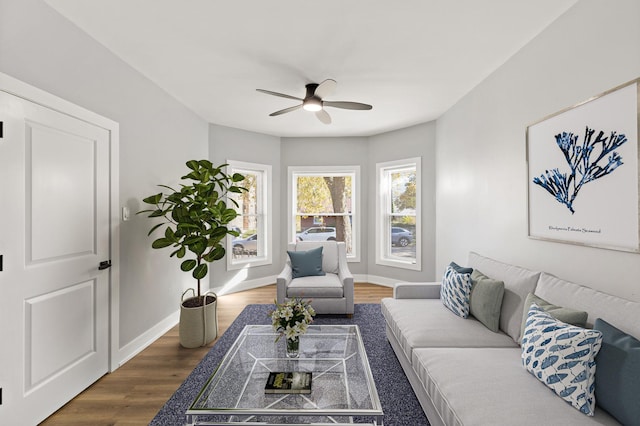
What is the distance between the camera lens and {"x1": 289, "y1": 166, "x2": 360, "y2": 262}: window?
211 inches

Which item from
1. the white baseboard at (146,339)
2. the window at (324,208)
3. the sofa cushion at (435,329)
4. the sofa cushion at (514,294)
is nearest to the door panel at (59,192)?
the white baseboard at (146,339)

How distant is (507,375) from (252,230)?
4.23 m

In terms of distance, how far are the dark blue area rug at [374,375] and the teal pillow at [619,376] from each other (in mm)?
970

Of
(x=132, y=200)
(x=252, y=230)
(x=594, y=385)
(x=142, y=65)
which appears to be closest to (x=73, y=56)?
(x=142, y=65)

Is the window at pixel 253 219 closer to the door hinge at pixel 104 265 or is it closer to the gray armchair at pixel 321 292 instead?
the gray armchair at pixel 321 292

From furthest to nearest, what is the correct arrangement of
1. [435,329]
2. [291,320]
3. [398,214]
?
1. [398,214]
2. [435,329]
3. [291,320]

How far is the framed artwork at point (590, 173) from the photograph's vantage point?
1587mm

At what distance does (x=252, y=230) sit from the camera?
16.7 feet

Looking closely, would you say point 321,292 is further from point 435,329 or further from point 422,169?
point 422,169

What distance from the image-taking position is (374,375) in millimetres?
2324

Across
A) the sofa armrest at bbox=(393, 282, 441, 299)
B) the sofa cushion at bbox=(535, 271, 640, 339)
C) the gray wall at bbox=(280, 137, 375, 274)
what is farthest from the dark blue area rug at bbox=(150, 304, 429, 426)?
the gray wall at bbox=(280, 137, 375, 274)

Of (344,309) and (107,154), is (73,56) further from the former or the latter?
(344,309)

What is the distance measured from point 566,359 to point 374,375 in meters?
1.37

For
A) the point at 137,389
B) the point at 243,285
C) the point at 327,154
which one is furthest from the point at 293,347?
the point at 327,154
